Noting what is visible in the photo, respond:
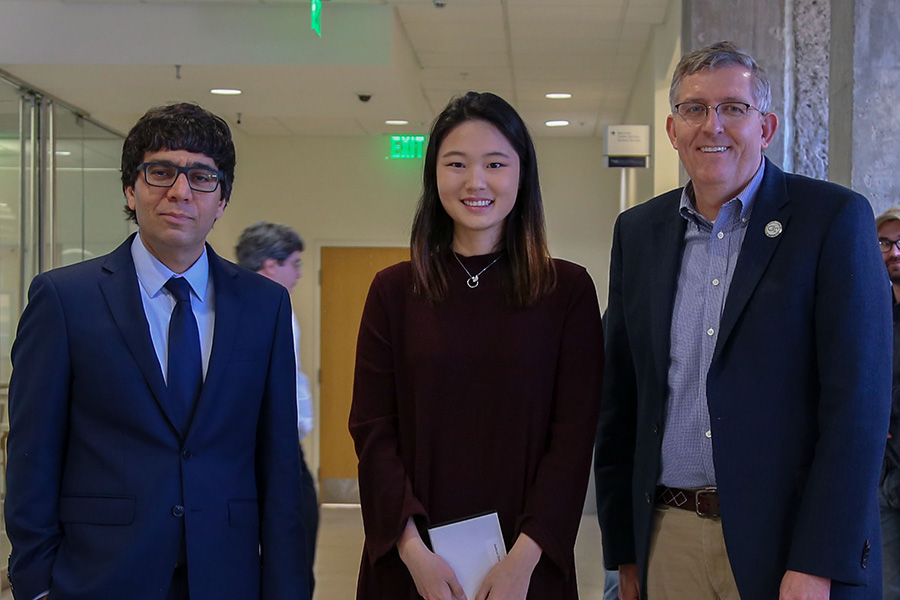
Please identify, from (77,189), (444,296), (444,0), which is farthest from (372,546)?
(77,189)

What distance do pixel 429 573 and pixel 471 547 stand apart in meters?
0.09

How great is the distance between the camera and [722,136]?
182 cm

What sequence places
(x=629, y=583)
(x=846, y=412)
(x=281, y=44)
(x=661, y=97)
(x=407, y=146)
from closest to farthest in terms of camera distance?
(x=846, y=412), (x=629, y=583), (x=281, y=44), (x=661, y=97), (x=407, y=146)

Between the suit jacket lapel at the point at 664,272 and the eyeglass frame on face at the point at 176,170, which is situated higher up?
the eyeglass frame on face at the point at 176,170

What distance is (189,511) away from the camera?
5.55 ft

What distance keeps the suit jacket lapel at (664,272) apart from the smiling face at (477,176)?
0.31 metres

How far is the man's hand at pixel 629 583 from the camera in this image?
2.04m

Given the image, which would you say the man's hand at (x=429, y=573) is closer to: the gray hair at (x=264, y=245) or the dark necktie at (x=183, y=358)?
the dark necktie at (x=183, y=358)

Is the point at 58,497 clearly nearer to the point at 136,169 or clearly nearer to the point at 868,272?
the point at 136,169

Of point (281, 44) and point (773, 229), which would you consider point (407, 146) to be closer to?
point (281, 44)

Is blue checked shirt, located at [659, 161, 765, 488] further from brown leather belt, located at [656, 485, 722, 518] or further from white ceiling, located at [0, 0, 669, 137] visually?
white ceiling, located at [0, 0, 669, 137]

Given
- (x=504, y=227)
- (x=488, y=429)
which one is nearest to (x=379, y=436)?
(x=488, y=429)

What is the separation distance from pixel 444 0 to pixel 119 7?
1926 mm

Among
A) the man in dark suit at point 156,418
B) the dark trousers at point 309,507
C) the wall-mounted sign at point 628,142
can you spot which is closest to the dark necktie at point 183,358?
the man in dark suit at point 156,418
